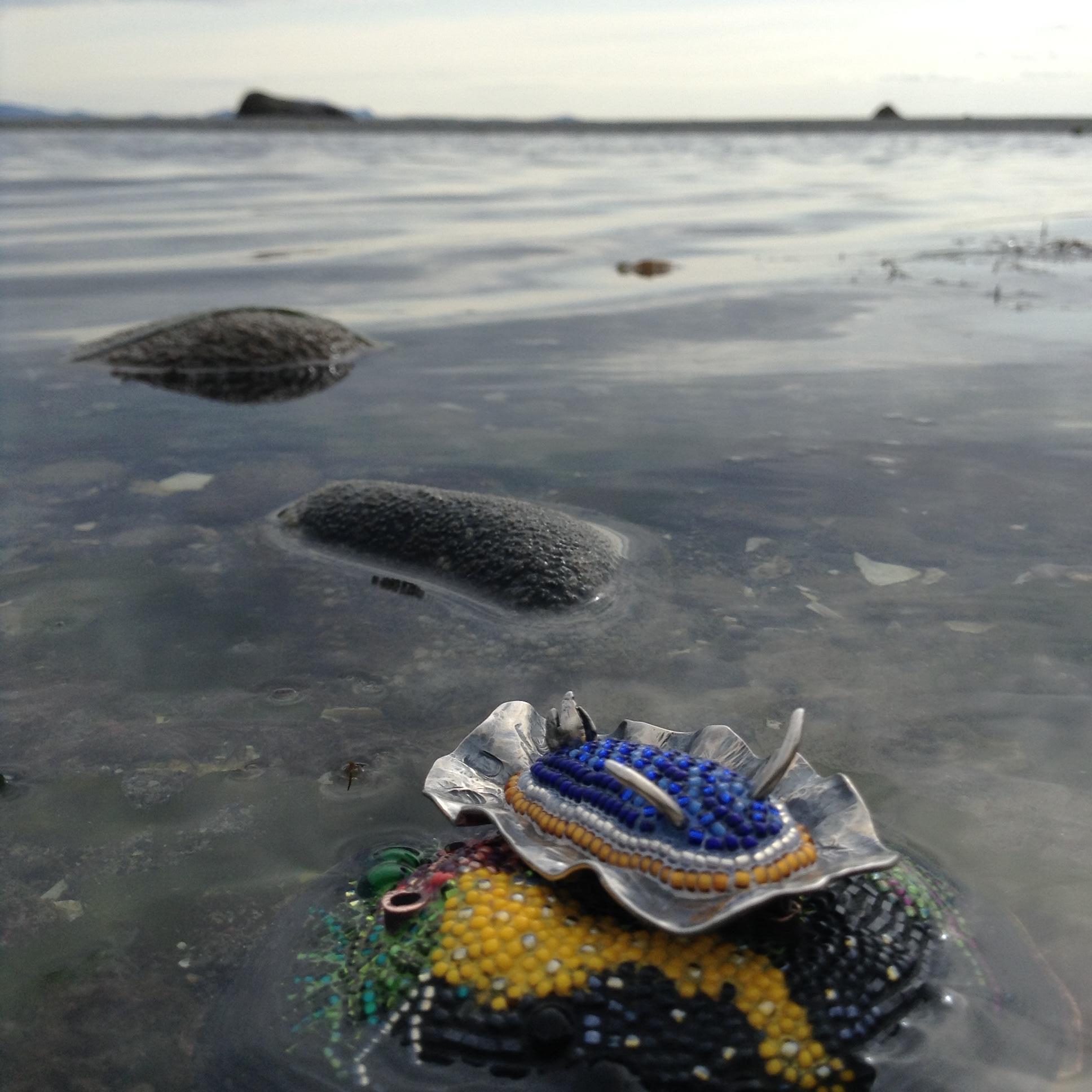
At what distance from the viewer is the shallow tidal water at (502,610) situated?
3039 millimetres

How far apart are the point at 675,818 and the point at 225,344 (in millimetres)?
7622

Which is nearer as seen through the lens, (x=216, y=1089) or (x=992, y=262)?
(x=216, y=1089)

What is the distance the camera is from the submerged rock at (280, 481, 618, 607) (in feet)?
15.6

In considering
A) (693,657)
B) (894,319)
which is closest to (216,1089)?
(693,657)

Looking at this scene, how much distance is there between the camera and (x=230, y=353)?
9055mm

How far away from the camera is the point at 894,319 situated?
34.0 ft

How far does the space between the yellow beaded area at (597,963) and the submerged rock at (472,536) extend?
218 centimetres

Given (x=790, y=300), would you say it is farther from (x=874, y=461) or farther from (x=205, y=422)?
(x=205, y=422)

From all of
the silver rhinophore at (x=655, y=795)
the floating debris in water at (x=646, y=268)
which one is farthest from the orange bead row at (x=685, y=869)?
the floating debris in water at (x=646, y=268)

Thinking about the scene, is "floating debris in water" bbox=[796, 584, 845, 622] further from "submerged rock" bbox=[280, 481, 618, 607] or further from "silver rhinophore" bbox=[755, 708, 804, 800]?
"silver rhinophore" bbox=[755, 708, 804, 800]

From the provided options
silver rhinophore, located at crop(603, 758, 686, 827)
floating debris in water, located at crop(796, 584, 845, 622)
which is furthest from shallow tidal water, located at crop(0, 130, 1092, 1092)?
silver rhinophore, located at crop(603, 758, 686, 827)

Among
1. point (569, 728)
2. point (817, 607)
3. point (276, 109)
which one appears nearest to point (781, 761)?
point (569, 728)

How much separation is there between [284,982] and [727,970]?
1093 mm

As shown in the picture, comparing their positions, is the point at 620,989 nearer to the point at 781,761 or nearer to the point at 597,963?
the point at 597,963
